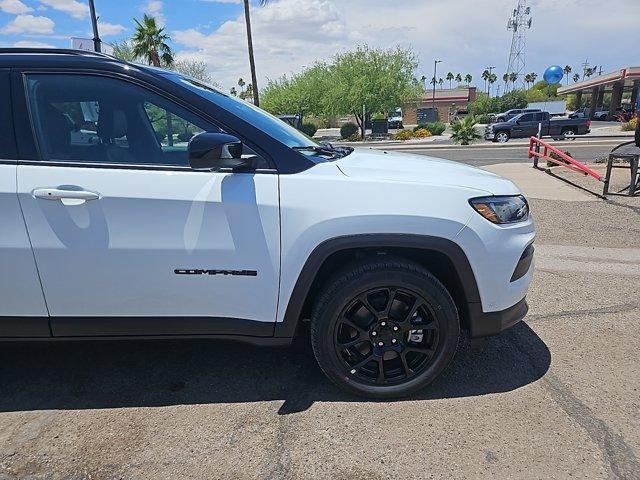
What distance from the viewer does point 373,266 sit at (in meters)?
2.40

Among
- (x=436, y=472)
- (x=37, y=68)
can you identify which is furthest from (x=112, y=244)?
(x=436, y=472)

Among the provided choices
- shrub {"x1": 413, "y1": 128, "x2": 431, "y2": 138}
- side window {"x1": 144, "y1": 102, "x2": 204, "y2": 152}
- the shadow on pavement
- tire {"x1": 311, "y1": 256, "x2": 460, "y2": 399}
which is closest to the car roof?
side window {"x1": 144, "y1": 102, "x2": 204, "y2": 152}

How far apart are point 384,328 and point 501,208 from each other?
945mm

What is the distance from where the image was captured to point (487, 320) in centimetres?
253

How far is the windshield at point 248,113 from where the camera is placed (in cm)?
253

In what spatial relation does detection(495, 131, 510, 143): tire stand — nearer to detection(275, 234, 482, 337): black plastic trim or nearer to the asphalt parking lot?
the asphalt parking lot

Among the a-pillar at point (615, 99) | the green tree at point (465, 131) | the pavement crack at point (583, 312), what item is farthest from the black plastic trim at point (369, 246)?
the a-pillar at point (615, 99)

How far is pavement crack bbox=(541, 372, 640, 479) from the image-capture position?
2080 mm

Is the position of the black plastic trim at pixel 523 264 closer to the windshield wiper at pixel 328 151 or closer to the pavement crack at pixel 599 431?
the pavement crack at pixel 599 431

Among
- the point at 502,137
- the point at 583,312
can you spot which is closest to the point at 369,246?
the point at 583,312

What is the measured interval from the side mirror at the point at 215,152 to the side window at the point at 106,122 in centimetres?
20

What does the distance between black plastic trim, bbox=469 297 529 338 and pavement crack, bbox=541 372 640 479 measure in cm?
52

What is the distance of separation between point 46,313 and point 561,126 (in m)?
29.6

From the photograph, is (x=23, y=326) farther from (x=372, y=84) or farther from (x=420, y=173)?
(x=372, y=84)
